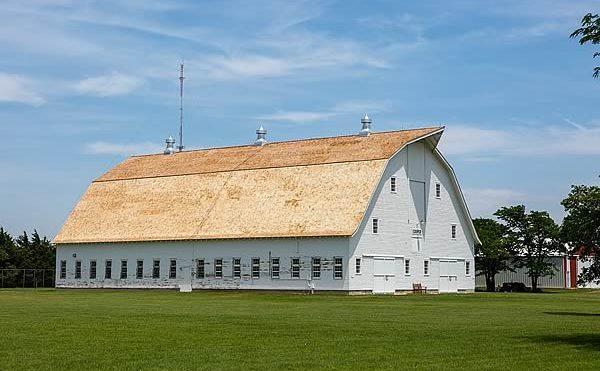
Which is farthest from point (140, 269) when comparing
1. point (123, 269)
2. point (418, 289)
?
point (418, 289)

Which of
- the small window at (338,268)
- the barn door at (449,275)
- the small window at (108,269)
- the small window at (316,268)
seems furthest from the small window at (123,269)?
the barn door at (449,275)

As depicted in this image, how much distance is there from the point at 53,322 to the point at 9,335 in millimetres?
5000

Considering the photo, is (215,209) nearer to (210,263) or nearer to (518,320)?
(210,263)

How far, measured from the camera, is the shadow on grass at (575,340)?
22422mm

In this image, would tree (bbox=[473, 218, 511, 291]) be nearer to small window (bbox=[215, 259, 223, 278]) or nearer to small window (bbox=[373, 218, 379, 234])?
small window (bbox=[373, 218, 379, 234])

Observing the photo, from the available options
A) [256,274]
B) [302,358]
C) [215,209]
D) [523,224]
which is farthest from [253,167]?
Result: [302,358]

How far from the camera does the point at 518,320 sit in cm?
3253

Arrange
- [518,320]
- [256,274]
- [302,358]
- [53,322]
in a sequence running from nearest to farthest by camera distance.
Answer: [302,358] < [53,322] < [518,320] < [256,274]

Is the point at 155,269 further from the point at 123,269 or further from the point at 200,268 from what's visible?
the point at 200,268

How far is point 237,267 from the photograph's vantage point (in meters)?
67.1

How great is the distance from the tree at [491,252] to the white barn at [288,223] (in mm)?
13770

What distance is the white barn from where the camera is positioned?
62812mm

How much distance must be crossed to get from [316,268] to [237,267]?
6.89m

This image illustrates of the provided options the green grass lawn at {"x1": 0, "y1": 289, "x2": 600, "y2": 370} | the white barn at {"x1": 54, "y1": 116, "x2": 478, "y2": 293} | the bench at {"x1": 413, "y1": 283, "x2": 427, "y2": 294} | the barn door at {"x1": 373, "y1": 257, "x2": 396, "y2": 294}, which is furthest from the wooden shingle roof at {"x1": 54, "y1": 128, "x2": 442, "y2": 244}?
the green grass lawn at {"x1": 0, "y1": 289, "x2": 600, "y2": 370}
